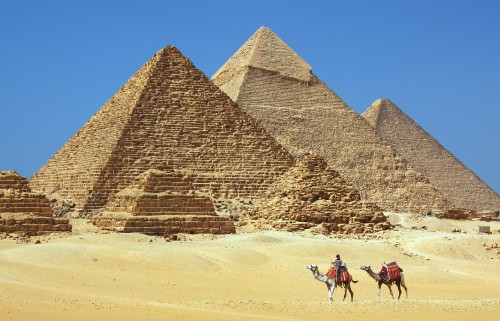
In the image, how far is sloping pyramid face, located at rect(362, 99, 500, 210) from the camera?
82.4m

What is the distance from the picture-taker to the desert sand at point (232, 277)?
16.9 metres

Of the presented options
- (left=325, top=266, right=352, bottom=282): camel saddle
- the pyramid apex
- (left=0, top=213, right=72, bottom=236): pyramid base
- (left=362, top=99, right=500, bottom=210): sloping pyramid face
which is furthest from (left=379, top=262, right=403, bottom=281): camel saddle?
(left=362, top=99, right=500, bottom=210): sloping pyramid face

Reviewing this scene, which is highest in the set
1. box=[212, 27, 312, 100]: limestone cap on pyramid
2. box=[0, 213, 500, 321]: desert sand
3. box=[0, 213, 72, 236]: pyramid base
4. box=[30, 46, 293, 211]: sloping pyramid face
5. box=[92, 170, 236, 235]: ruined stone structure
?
box=[212, 27, 312, 100]: limestone cap on pyramid

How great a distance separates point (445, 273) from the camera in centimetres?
2536

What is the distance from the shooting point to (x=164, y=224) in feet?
99.2

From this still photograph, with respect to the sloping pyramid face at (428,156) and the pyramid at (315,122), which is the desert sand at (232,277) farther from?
the sloping pyramid face at (428,156)

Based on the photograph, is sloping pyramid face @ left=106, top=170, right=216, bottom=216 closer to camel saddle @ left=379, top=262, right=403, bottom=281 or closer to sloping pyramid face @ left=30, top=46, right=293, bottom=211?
camel saddle @ left=379, top=262, right=403, bottom=281

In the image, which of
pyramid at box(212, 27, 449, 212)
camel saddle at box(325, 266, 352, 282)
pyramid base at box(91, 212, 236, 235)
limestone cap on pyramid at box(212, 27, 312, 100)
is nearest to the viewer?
camel saddle at box(325, 266, 352, 282)

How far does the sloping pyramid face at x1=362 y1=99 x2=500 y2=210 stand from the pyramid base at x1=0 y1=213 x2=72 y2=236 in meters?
55.2

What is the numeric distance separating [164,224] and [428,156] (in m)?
56.2

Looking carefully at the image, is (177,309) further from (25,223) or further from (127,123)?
(127,123)

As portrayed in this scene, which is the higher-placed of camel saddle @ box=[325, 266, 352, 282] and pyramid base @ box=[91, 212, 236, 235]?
pyramid base @ box=[91, 212, 236, 235]

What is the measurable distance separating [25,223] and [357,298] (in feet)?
34.5

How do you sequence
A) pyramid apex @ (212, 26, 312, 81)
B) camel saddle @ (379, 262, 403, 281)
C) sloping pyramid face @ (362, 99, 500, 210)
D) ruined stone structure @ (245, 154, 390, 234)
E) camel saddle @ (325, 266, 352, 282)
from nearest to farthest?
camel saddle @ (325, 266, 352, 282)
camel saddle @ (379, 262, 403, 281)
ruined stone structure @ (245, 154, 390, 234)
pyramid apex @ (212, 26, 312, 81)
sloping pyramid face @ (362, 99, 500, 210)
